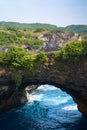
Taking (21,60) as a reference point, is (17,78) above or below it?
below

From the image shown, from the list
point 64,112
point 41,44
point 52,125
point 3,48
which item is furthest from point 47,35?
point 52,125

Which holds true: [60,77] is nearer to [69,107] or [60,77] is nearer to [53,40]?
[69,107]

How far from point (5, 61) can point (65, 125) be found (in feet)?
36.7

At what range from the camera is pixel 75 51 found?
34.2 metres

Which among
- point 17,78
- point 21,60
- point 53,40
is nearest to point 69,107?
point 17,78

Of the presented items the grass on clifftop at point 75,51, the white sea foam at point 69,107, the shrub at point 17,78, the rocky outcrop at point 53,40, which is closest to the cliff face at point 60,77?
the shrub at point 17,78

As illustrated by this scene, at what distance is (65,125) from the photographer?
37.8 metres

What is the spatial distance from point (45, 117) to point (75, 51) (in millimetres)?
12871

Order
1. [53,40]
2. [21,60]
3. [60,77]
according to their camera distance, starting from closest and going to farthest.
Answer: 1. [60,77]
2. [21,60]
3. [53,40]

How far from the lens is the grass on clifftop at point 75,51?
34.0 m

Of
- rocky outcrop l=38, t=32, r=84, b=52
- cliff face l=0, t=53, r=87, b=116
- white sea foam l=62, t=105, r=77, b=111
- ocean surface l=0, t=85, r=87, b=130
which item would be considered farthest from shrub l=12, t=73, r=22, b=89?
rocky outcrop l=38, t=32, r=84, b=52

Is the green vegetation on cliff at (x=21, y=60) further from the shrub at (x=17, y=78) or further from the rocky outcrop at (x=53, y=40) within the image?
the rocky outcrop at (x=53, y=40)

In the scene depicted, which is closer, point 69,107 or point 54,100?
point 69,107

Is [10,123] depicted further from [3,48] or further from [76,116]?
[3,48]
